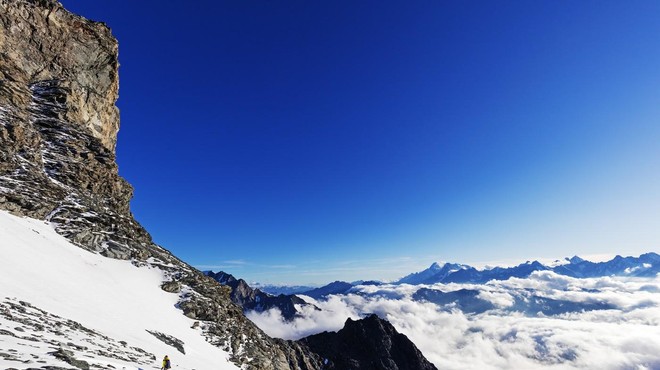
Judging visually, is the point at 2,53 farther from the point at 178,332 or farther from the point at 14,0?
the point at 178,332

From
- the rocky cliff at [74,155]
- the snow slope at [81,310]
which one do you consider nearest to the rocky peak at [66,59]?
the rocky cliff at [74,155]

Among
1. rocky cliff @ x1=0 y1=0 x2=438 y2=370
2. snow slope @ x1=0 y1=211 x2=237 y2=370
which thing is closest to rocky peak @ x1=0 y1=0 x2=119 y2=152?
rocky cliff @ x1=0 y1=0 x2=438 y2=370

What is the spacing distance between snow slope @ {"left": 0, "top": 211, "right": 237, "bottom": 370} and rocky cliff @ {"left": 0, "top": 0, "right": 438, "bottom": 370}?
371 cm

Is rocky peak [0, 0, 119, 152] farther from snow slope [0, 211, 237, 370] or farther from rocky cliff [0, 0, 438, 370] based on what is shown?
snow slope [0, 211, 237, 370]

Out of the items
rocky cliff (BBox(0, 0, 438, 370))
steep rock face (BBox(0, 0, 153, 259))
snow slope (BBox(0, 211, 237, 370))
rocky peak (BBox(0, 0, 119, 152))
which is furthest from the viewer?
rocky peak (BBox(0, 0, 119, 152))

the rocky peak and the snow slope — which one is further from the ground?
the rocky peak

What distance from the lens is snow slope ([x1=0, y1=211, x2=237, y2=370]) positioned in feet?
61.3

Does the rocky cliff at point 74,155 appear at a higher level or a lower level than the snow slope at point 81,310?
higher

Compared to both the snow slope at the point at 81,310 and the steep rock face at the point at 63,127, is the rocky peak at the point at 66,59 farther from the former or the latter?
the snow slope at the point at 81,310

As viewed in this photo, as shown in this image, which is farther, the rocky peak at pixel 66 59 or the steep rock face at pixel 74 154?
the rocky peak at pixel 66 59

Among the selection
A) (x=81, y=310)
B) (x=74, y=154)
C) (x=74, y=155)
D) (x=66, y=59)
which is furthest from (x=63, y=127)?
(x=81, y=310)

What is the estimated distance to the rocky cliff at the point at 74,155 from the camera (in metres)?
48.8

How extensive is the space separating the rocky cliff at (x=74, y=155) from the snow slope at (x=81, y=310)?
3.71 metres

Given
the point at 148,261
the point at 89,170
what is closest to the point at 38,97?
the point at 89,170
